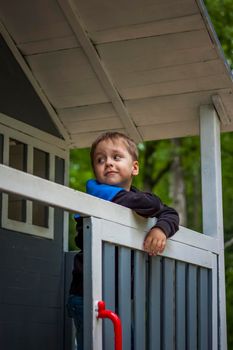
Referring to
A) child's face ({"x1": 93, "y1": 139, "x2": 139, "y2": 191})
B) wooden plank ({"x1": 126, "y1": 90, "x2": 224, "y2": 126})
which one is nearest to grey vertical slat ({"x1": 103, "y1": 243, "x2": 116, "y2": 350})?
child's face ({"x1": 93, "y1": 139, "x2": 139, "y2": 191})

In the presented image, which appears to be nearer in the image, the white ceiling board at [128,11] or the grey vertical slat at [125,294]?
the grey vertical slat at [125,294]

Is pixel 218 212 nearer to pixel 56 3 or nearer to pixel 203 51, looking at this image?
pixel 203 51

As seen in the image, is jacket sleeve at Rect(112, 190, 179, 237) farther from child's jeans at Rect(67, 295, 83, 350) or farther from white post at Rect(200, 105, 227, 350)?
white post at Rect(200, 105, 227, 350)

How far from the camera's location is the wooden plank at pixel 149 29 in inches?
238

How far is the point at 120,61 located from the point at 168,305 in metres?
1.92

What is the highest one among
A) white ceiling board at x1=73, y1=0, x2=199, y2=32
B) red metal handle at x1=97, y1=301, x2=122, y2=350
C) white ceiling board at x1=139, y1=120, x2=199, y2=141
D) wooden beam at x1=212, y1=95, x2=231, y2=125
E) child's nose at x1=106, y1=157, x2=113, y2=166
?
white ceiling board at x1=73, y1=0, x2=199, y2=32

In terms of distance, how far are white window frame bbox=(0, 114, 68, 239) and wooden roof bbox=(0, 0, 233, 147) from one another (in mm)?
228

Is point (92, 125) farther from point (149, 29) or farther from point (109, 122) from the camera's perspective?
point (149, 29)

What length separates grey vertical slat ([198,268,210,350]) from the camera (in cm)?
604

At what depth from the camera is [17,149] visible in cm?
678

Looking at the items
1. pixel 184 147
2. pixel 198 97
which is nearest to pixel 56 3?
pixel 198 97

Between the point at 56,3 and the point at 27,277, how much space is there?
198cm

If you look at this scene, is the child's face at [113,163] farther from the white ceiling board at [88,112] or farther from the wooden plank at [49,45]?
the white ceiling board at [88,112]

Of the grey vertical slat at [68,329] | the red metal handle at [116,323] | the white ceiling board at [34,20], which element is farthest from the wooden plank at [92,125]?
the red metal handle at [116,323]
